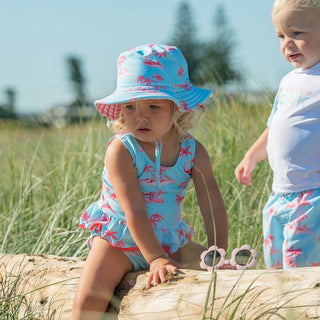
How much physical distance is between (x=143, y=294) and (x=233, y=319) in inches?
18.6

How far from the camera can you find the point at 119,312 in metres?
2.54

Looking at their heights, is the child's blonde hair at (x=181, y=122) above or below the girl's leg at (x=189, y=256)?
above

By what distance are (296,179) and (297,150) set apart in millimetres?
144

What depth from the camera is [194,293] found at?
7.59ft

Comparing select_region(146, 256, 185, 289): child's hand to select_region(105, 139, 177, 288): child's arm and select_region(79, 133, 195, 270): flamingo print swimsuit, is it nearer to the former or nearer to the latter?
select_region(105, 139, 177, 288): child's arm

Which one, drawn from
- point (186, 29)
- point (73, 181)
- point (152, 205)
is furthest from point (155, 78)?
point (186, 29)

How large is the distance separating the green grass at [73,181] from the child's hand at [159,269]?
3.42ft

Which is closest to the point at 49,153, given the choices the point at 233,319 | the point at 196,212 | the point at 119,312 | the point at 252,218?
the point at 196,212

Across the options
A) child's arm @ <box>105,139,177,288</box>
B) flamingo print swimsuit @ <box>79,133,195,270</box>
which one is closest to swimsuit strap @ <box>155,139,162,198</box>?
flamingo print swimsuit @ <box>79,133,195,270</box>

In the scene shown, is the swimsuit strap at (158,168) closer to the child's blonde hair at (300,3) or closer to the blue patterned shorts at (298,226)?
the blue patterned shorts at (298,226)

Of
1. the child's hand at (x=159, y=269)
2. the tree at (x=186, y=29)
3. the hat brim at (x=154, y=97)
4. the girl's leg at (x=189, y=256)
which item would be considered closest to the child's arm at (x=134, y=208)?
the child's hand at (x=159, y=269)

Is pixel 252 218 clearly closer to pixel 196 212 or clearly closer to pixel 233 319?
pixel 196 212

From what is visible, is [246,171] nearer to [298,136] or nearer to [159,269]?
[298,136]

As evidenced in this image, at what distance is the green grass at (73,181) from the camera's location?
12.8 feet
